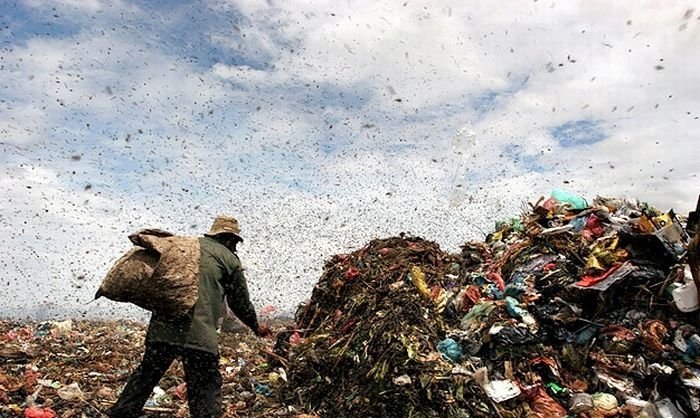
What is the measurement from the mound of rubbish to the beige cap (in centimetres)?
176

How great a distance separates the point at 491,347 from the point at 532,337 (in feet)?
1.36

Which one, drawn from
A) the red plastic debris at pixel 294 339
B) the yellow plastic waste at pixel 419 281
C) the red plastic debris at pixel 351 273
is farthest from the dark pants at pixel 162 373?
the red plastic debris at pixel 351 273

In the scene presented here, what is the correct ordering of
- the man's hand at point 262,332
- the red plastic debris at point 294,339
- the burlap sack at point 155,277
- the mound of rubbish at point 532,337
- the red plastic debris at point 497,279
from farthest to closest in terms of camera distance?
the red plastic debris at point 294,339 < the red plastic debris at point 497,279 < the man's hand at point 262,332 < the mound of rubbish at point 532,337 < the burlap sack at point 155,277

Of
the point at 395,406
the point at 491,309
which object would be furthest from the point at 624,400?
the point at 395,406

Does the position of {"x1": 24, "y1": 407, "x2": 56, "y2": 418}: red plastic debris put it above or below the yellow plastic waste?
below

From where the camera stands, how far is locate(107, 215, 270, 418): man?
15.1 feet

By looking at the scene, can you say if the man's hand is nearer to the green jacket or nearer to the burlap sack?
the green jacket

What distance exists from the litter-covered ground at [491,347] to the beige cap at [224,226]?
1.76 metres

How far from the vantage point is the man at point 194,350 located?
4.61m

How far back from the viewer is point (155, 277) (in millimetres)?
4496

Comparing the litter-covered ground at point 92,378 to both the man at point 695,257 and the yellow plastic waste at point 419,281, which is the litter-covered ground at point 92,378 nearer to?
the yellow plastic waste at point 419,281

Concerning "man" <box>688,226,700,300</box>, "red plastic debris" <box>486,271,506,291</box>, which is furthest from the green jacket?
"man" <box>688,226,700,300</box>

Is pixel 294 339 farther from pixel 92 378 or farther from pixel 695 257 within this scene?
pixel 695 257

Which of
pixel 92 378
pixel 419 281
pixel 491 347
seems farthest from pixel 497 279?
pixel 92 378
